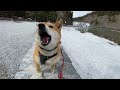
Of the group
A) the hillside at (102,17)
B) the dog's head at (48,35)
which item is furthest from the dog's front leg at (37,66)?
the hillside at (102,17)

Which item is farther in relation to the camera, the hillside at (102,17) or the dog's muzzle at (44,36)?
the hillside at (102,17)

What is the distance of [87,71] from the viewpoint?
2938mm

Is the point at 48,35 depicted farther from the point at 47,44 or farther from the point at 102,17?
the point at 102,17

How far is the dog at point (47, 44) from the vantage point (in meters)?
1.69

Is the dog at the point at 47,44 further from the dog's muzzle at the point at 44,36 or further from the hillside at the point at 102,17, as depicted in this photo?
the hillside at the point at 102,17

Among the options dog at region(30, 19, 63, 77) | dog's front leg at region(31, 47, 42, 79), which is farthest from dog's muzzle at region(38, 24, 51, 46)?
dog's front leg at region(31, 47, 42, 79)

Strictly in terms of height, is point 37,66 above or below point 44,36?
below

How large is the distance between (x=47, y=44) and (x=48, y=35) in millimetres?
108

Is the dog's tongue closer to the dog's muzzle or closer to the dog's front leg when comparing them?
the dog's muzzle

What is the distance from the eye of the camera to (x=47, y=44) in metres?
1.82

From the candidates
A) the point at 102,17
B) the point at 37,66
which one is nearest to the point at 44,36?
the point at 37,66
